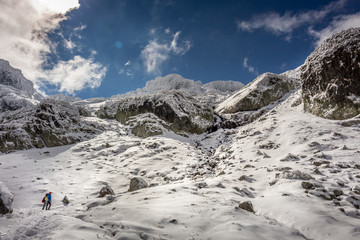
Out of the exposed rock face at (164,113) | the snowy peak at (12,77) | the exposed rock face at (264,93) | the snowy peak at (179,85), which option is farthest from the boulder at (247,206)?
the snowy peak at (12,77)

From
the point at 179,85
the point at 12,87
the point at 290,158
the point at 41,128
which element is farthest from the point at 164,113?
the point at 179,85

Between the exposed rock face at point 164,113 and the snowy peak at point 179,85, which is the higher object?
the snowy peak at point 179,85

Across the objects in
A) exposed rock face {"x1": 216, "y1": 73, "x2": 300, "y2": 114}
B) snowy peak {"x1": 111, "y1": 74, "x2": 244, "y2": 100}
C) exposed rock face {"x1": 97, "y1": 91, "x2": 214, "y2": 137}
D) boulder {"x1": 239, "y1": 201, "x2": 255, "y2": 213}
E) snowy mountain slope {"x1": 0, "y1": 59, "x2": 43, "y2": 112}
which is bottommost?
boulder {"x1": 239, "y1": 201, "x2": 255, "y2": 213}

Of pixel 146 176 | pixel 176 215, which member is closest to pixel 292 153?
pixel 176 215

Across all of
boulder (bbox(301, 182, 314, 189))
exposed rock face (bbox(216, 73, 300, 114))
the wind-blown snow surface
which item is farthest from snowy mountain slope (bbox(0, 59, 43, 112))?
boulder (bbox(301, 182, 314, 189))

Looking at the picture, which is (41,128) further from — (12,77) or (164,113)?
(12,77)

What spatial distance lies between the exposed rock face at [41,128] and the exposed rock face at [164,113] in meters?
8.68

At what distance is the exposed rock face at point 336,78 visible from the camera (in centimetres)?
1662

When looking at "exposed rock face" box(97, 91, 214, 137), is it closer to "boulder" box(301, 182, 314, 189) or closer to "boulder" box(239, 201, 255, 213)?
"boulder" box(239, 201, 255, 213)

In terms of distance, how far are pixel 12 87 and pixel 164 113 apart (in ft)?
337

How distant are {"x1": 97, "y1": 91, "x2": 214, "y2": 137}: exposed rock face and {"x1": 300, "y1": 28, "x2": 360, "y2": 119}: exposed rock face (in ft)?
60.5

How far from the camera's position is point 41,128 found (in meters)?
26.1

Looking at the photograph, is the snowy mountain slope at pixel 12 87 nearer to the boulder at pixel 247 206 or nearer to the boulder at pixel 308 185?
the boulder at pixel 247 206

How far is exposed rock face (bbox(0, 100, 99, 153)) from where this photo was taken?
23.7 metres
